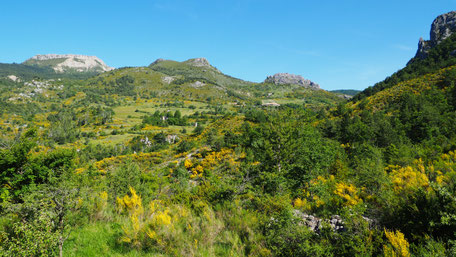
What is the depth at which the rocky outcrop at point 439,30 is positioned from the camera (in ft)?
354

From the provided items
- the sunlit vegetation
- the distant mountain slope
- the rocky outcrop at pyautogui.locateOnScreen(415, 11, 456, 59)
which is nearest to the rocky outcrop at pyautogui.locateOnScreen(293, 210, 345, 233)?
the sunlit vegetation

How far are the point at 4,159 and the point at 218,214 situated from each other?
51.8 ft

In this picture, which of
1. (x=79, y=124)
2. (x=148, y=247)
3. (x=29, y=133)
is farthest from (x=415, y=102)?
(x=79, y=124)

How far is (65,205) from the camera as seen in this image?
445 centimetres

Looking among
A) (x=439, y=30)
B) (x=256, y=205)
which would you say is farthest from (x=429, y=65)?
(x=256, y=205)

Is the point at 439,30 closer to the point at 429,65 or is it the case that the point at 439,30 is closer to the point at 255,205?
the point at 429,65

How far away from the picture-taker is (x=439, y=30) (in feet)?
376

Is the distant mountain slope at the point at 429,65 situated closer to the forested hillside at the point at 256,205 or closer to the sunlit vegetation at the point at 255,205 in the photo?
the sunlit vegetation at the point at 255,205

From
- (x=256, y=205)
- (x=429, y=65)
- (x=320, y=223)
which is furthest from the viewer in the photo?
(x=429, y=65)

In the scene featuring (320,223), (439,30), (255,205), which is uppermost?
(439,30)

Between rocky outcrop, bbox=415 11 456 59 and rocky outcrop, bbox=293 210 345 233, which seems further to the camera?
rocky outcrop, bbox=415 11 456 59

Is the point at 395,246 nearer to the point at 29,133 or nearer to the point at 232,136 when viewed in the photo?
the point at 29,133

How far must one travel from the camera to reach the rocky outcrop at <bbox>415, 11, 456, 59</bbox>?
354 ft

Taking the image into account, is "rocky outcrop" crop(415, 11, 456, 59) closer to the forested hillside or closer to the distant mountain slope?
the distant mountain slope
